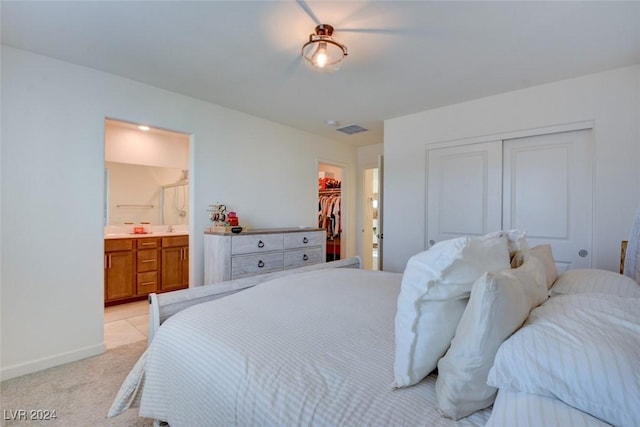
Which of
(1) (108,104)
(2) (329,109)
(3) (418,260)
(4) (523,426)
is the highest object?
(2) (329,109)

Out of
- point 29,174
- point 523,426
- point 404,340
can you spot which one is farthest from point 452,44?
point 29,174

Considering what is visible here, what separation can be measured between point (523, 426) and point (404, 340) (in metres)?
0.34

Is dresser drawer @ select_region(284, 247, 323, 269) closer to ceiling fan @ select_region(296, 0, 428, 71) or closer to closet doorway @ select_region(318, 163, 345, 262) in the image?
closet doorway @ select_region(318, 163, 345, 262)

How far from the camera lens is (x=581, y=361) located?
23.3 inches

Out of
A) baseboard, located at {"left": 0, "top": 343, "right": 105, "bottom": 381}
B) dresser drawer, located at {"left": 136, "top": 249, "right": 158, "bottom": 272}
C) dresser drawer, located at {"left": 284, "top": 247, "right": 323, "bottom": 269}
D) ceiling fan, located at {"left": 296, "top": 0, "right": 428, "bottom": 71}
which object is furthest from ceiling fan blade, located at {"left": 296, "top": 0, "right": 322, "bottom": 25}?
dresser drawer, located at {"left": 136, "top": 249, "right": 158, "bottom": 272}

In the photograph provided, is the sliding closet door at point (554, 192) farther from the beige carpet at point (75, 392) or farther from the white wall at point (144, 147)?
the white wall at point (144, 147)

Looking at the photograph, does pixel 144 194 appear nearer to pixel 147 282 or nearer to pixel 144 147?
pixel 144 147

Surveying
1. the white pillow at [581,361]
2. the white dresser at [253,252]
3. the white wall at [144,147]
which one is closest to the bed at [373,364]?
the white pillow at [581,361]

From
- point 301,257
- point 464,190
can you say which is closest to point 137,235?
point 301,257

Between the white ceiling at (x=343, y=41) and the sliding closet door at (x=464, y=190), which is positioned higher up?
the white ceiling at (x=343, y=41)

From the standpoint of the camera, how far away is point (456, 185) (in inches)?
133

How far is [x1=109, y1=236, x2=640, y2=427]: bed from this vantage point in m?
0.59

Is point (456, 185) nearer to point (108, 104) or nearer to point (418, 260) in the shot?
point (418, 260)

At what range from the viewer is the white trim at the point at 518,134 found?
2.64m
